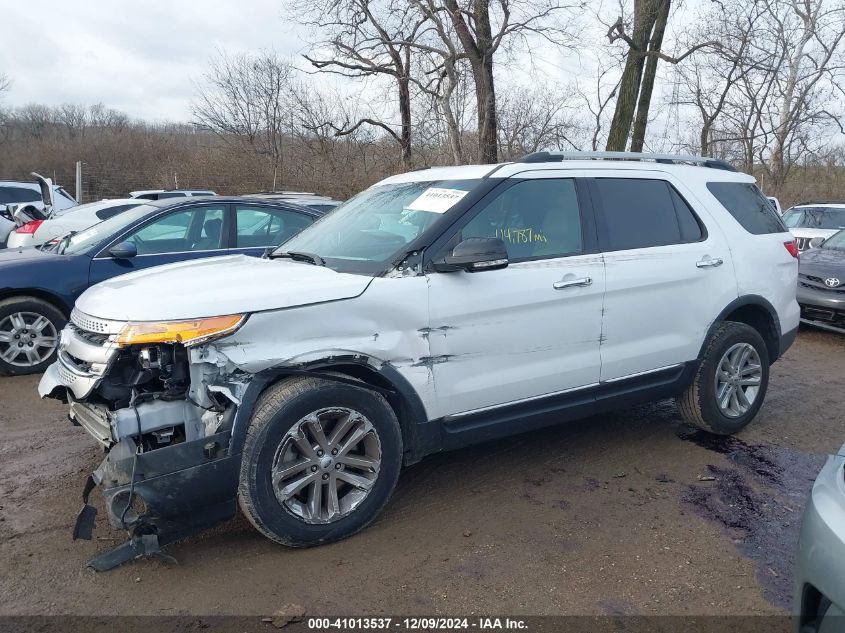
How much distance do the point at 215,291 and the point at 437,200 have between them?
4.59ft

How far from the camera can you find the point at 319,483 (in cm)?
328

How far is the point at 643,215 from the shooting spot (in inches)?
176

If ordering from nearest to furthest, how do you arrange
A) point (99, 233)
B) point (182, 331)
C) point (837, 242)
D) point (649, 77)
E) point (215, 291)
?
1. point (182, 331)
2. point (215, 291)
3. point (99, 233)
4. point (837, 242)
5. point (649, 77)

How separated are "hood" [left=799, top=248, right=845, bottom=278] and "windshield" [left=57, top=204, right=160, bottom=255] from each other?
786cm

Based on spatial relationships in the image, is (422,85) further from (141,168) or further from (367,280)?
(367,280)

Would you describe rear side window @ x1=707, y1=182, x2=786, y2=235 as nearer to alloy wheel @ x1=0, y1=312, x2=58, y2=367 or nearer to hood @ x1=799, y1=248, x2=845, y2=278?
hood @ x1=799, y1=248, x2=845, y2=278

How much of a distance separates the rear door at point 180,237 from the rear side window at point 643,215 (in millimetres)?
4165

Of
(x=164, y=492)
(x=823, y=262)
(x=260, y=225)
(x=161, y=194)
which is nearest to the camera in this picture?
(x=164, y=492)

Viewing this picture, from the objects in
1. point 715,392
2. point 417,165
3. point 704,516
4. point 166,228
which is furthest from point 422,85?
point 704,516

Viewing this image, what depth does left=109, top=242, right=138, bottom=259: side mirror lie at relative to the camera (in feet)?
21.1

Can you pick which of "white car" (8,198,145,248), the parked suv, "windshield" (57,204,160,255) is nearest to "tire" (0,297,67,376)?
"windshield" (57,204,160,255)

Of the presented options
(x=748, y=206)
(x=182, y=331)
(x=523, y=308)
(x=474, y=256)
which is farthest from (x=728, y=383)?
(x=182, y=331)

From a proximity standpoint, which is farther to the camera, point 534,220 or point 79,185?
point 79,185

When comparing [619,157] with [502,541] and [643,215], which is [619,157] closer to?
[643,215]
